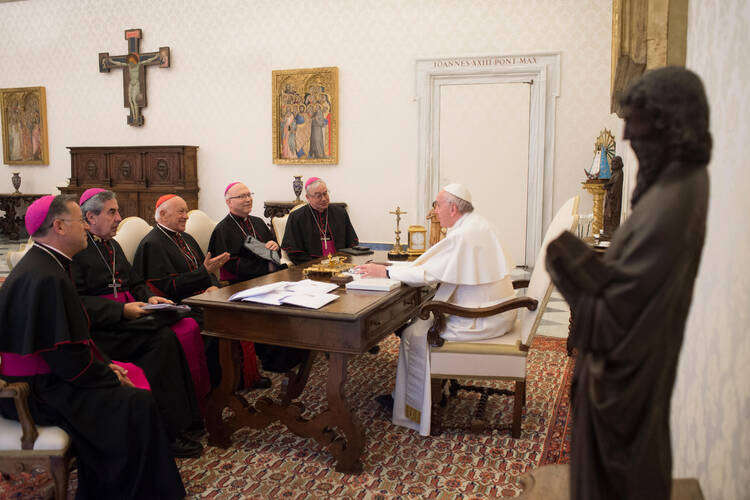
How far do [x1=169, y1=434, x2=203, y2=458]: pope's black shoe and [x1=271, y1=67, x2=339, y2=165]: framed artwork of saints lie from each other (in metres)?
7.30

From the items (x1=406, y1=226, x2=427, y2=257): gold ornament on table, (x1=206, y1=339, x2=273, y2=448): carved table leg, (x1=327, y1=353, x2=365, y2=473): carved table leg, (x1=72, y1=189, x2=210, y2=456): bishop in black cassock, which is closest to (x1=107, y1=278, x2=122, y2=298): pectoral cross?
(x1=72, y1=189, x2=210, y2=456): bishop in black cassock

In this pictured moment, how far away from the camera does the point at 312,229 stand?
6070mm

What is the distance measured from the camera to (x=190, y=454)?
139 inches

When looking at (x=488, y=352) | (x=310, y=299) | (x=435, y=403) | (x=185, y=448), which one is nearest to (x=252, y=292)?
(x=310, y=299)

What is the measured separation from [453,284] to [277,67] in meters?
7.69

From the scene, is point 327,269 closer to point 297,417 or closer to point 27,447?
point 297,417

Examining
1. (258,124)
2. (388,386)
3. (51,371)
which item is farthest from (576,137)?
(51,371)

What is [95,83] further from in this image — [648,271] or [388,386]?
[648,271]

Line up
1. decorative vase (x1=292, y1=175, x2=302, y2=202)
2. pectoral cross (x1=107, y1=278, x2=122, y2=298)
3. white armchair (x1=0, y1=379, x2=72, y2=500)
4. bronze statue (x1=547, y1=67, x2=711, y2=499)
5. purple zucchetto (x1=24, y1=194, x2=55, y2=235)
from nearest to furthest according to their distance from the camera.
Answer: bronze statue (x1=547, y1=67, x2=711, y2=499), white armchair (x1=0, y1=379, x2=72, y2=500), purple zucchetto (x1=24, y1=194, x2=55, y2=235), pectoral cross (x1=107, y1=278, x2=122, y2=298), decorative vase (x1=292, y1=175, x2=302, y2=202)

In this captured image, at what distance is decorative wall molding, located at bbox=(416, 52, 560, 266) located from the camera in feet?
30.3

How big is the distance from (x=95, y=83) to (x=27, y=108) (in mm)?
1715

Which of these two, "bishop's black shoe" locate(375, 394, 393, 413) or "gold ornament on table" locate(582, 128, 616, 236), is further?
"gold ornament on table" locate(582, 128, 616, 236)

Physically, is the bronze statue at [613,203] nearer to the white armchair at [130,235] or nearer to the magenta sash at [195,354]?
the magenta sash at [195,354]

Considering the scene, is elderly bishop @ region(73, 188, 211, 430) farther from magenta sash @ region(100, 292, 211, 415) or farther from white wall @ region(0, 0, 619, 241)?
white wall @ region(0, 0, 619, 241)
